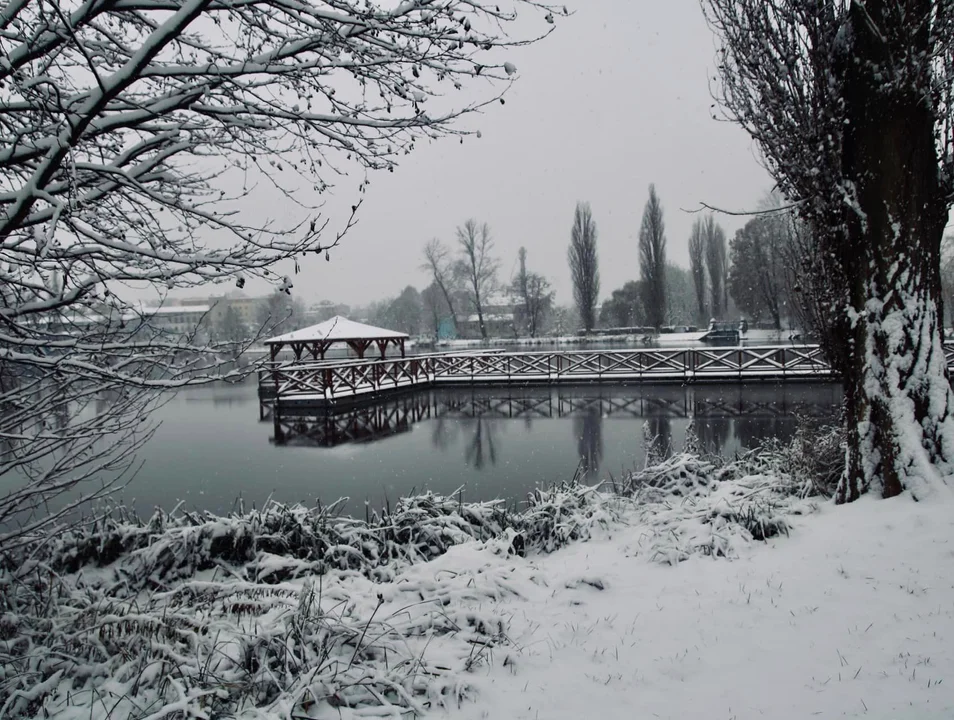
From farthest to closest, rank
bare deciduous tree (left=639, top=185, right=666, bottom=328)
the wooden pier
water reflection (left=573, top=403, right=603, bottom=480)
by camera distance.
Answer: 1. bare deciduous tree (left=639, top=185, right=666, bottom=328)
2. the wooden pier
3. water reflection (left=573, top=403, right=603, bottom=480)

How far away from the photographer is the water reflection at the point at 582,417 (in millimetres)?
8992

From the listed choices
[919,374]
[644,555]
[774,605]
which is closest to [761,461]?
[919,374]

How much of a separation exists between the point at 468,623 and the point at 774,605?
147 centimetres

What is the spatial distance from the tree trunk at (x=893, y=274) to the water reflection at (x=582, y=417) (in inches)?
137

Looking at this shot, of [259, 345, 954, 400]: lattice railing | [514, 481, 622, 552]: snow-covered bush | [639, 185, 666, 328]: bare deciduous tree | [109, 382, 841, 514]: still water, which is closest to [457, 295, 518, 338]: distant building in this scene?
[639, 185, 666, 328]: bare deciduous tree

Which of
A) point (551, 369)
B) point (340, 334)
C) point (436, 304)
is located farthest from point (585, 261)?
point (436, 304)

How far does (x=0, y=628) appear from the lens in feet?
9.05

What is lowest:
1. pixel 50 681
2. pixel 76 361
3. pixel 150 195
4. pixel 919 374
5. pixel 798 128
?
pixel 50 681

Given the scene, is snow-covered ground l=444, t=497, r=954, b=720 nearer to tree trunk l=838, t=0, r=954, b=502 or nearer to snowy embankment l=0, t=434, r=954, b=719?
snowy embankment l=0, t=434, r=954, b=719

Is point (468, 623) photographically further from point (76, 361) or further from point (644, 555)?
point (76, 361)

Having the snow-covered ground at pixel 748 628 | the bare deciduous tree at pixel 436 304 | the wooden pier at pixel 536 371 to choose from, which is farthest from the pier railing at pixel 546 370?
the bare deciduous tree at pixel 436 304

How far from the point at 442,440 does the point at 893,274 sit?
737cm

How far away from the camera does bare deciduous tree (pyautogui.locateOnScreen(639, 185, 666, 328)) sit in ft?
106

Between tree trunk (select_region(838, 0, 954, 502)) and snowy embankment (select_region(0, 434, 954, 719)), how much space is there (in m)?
0.38
